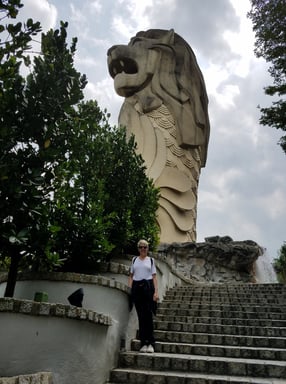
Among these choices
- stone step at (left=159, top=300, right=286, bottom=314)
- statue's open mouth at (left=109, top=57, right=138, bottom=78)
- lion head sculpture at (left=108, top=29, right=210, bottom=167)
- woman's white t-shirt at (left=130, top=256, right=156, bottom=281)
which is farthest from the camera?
statue's open mouth at (left=109, top=57, right=138, bottom=78)

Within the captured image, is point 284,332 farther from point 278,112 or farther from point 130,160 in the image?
point 278,112

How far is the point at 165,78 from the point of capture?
15539mm

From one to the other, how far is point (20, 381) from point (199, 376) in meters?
1.59

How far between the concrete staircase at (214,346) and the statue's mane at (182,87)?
10.4 m

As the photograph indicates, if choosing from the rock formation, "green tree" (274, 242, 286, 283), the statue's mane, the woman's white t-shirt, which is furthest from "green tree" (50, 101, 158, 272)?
the statue's mane

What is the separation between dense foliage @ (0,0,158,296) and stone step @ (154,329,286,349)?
130 cm

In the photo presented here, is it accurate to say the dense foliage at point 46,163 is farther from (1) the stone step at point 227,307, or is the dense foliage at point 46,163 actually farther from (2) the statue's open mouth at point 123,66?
(2) the statue's open mouth at point 123,66

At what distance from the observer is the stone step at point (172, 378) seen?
9.96 feet

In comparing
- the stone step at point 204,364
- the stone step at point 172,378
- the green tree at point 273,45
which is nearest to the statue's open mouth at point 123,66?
the green tree at point 273,45

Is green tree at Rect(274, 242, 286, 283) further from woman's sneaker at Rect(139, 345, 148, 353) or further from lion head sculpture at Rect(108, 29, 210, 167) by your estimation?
woman's sneaker at Rect(139, 345, 148, 353)

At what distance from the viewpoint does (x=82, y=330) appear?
9.62ft

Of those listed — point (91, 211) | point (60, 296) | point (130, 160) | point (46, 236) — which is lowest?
point (60, 296)

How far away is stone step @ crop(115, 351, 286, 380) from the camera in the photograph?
324 cm

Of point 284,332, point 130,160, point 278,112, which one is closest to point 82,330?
point 284,332
